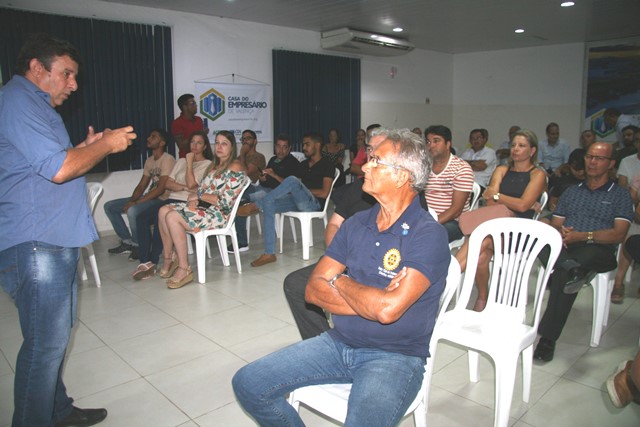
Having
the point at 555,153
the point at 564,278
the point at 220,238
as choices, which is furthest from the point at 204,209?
the point at 555,153

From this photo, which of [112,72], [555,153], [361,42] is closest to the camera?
[112,72]

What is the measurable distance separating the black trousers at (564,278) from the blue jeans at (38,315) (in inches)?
102

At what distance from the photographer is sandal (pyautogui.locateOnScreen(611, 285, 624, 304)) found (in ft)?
12.2

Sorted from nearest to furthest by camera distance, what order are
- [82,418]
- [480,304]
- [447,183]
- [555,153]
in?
[82,418], [480,304], [447,183], [555,153]

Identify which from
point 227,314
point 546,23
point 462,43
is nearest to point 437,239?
point 227,314

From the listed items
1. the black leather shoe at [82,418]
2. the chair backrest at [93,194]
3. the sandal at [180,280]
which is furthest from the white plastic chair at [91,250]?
the black leather shoe at [82,418]

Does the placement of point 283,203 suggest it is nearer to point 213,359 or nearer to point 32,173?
point 213,359

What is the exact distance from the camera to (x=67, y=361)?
9.12 feet

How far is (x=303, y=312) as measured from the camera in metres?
2.49

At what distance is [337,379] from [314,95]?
6.97 meters

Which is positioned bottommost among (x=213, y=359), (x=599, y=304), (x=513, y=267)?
(x=213, y=359)

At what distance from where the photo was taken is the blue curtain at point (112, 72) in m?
5.29

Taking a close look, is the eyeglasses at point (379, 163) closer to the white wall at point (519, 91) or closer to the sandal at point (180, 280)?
the sandal at point (180, 280)

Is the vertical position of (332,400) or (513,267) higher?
(513,267)
